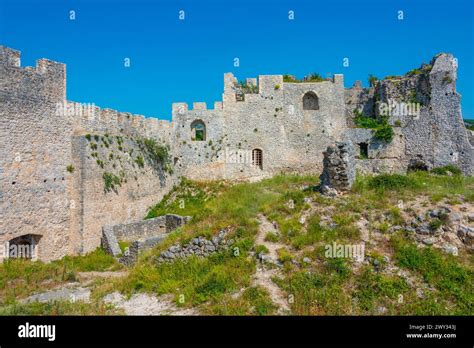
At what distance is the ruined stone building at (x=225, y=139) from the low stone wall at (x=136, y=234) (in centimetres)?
81

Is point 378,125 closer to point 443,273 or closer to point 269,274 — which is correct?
point 443,273

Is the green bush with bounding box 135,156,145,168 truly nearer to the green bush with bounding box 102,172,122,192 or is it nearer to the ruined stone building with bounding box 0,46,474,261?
the ruined stone building with bounding box 0,46,474,261

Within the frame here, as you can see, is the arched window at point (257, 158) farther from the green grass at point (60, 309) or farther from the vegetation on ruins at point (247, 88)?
the green grass at point (60, 309)

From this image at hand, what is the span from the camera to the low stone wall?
15758 millimetres

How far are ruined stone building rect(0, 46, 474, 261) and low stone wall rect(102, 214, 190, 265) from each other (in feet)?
2.65

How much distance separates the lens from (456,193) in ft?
44.1

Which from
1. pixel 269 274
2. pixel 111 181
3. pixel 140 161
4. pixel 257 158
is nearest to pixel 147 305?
pixel 269 274

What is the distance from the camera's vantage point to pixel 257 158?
91.3ft

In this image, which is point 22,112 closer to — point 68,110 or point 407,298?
point 68,110

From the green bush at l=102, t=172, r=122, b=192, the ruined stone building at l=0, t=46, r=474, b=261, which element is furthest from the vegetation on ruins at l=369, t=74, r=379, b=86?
the green bush at l=102, t=172, r=122, b=192

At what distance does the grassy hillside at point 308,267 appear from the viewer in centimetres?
901

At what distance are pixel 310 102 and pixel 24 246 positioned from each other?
848 inches

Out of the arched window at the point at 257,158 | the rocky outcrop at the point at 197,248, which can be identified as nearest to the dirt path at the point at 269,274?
the rocky outcrop at the point at 197,248
